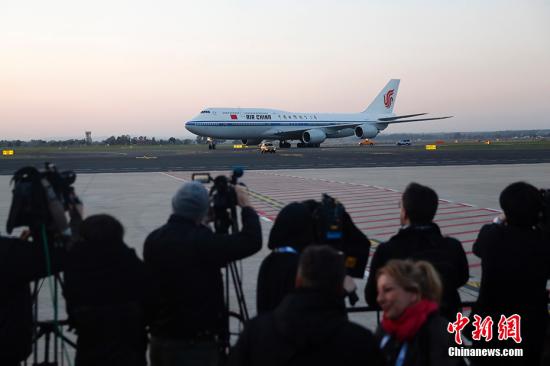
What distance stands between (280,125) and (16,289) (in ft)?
183

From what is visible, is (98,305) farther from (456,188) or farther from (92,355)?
(456,188)

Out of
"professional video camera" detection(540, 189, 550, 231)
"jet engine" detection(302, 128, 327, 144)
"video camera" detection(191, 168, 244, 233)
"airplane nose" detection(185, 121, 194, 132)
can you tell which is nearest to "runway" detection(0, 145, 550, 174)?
"airplane nose" detection(185, 121, 194, 132)

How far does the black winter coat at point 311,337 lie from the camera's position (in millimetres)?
2678

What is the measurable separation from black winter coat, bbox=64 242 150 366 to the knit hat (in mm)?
483

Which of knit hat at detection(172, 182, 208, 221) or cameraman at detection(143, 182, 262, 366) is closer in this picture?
cameraman at detection(143, 182, 262, 366)

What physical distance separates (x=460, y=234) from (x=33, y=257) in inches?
360

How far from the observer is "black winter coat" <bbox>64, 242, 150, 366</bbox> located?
12.4 ft

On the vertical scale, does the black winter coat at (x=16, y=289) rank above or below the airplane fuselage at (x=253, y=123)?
below

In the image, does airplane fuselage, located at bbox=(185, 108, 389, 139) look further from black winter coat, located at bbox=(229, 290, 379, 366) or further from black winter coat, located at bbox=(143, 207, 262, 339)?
black winter coat, located at bbox=(229, 290, 379, 366)

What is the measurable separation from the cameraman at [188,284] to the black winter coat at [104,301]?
191mm

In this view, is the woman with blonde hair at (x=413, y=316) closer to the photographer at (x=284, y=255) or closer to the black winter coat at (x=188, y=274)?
the photographer at (x=284, y=255)

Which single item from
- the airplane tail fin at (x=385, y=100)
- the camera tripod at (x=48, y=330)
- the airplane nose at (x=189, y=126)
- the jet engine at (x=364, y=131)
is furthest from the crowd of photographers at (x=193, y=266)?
the airplane tail fin at (x=385, y=100)

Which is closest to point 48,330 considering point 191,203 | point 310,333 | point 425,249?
point 191,203

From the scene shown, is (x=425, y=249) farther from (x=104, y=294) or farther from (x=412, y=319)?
(x=104, y=294)
